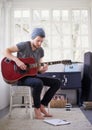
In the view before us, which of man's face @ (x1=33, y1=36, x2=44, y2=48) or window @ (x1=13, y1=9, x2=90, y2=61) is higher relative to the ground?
window @ (x1=13, y1=9, x2=90, y2=61)

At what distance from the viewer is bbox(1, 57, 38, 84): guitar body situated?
3.08 m

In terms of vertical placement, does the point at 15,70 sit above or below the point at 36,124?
→ above

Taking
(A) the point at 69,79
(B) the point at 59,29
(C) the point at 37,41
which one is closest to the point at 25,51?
(C) the point at 37,41

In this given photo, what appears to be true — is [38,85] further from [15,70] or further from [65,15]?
[65,15]

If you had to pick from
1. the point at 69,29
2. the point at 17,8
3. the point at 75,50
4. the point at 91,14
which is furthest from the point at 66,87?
the point at 17,8

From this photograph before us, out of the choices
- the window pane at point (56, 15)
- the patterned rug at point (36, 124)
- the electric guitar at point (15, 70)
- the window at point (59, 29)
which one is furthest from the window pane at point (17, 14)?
the patterned rug at point (36, 124)

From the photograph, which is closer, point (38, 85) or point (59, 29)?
point (38, 85)

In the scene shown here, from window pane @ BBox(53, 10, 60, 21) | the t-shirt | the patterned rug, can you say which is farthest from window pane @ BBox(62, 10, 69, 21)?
the patterned rug

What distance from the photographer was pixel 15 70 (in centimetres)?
309

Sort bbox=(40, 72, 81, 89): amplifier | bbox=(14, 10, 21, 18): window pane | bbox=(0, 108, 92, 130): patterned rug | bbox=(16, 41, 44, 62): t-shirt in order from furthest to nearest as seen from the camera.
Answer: bbox=(14, 10, 21, 18): window pane, bbox=(40, 72, 81, 89): amplifier, bbox=(16, 41, 44, 62): t-shirt, bbox=(0, 108, 92, 130): patterned rug

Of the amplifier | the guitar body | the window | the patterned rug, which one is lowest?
the patterned rug

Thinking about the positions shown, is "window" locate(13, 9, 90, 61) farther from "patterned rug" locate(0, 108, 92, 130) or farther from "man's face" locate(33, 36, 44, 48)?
"patterned rug" locate(0, 108, 92, 130)

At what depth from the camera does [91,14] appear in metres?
4.90

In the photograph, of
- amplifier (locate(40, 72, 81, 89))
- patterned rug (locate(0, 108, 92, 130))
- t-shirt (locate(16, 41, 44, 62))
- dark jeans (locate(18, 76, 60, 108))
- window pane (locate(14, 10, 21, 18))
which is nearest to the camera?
patterned rug (locate(0, 108, 92, 130))
